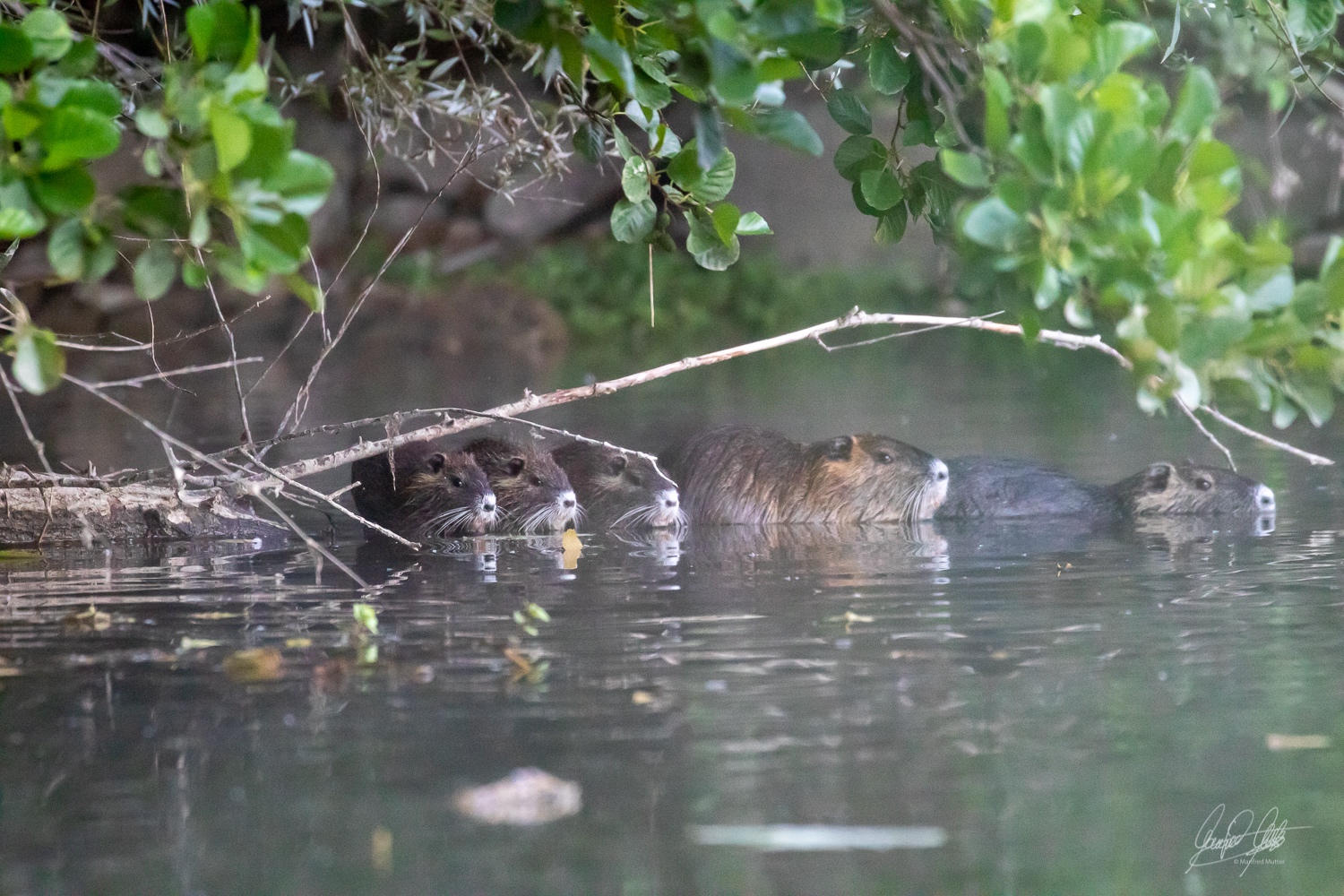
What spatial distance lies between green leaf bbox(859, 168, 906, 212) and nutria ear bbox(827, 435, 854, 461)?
8.86 ft

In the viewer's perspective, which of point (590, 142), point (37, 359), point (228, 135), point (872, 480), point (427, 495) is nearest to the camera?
point (228, 135)

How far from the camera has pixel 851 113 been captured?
4.09 metres

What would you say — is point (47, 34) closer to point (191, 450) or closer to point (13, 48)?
point (13, 48)

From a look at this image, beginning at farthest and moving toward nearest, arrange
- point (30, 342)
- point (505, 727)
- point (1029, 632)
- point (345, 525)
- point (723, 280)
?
1. point (723, 280)
2. point (345, 525)
3. point (1029, 632)
4. point (505, 727)
5. point (30, 342)

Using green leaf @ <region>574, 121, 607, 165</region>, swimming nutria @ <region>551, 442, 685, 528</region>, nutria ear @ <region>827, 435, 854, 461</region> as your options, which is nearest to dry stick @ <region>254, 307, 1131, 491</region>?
green leaf @ <region>574, 121, 607, 165</region>

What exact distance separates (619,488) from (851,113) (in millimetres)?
2761

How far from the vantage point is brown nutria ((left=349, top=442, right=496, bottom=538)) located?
6070 millimetres

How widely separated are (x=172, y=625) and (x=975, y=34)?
2430 millimetres

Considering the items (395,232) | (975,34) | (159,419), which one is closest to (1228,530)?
(975,34)

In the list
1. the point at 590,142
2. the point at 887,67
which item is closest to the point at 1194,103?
the point at 887,67

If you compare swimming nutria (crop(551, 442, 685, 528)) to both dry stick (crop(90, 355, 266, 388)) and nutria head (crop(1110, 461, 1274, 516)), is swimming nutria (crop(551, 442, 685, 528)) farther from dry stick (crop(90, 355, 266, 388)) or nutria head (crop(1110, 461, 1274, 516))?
dry stick (crop(90, 355, 266, 388))

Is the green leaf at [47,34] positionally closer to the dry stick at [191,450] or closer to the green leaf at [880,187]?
the dry stick at [191,450]

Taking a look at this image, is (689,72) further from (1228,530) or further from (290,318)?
(290,318)

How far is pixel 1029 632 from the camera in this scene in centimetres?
386
